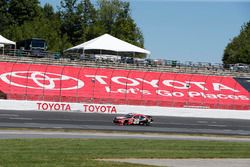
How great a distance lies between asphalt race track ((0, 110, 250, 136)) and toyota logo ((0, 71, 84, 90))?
19.7ft

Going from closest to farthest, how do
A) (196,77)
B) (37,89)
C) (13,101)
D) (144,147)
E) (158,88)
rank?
(144,147)
(13,101)
(37,89)
(158,88)
(196,77)

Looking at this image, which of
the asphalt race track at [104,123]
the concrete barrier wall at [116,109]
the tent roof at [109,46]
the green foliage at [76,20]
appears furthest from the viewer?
the green foliage at [76,20]

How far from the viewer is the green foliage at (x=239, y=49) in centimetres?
10094

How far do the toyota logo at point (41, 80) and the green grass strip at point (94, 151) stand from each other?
71.5ft

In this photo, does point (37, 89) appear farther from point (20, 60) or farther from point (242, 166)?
point (242, 166)

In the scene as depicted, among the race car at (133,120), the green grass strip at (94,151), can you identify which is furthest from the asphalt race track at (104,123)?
the green grass strip at (94,151)

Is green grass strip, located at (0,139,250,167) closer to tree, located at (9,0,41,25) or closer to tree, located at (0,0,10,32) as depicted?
tree, located at (0,0,10,32)

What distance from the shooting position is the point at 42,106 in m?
43.2

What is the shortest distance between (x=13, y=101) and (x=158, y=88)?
13315 mm

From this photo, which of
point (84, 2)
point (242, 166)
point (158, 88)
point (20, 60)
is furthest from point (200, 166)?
point (84, 2)

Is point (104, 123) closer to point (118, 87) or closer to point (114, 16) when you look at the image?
point (118, 87)

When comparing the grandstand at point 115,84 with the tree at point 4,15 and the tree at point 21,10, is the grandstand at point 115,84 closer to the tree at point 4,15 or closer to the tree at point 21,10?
the tree at point 4,15

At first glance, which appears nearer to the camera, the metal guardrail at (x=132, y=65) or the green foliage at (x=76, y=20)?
the metal guardrail at (x=132, y=65)

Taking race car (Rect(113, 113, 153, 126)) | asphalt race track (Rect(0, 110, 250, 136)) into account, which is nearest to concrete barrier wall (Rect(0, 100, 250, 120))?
asphalt race track (Rect(0, 110, 250, 136))
